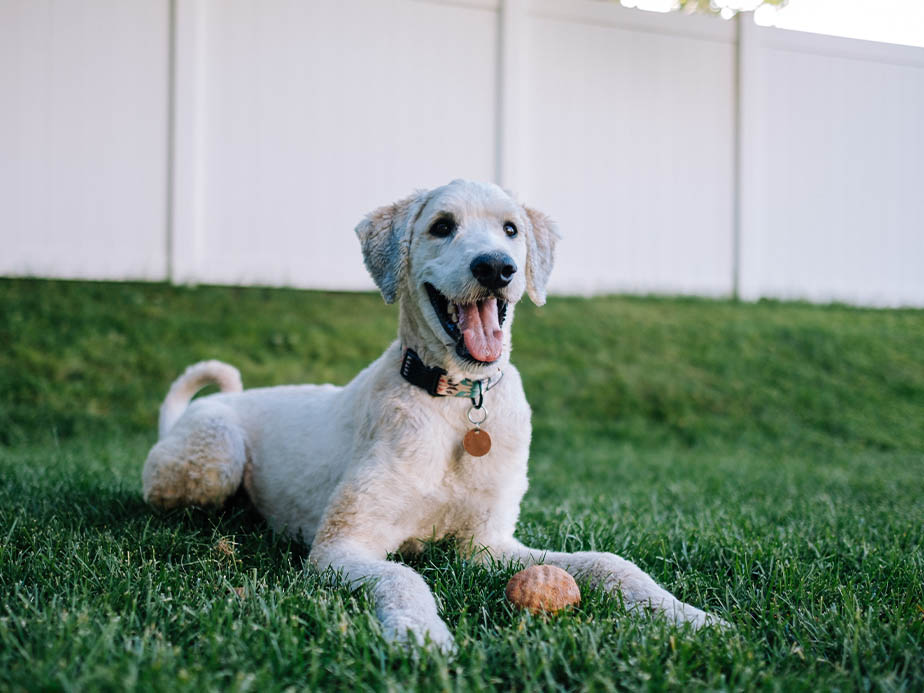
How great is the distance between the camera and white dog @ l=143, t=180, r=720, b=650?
7.97 ft

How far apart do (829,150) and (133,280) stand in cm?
812

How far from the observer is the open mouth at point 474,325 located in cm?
252

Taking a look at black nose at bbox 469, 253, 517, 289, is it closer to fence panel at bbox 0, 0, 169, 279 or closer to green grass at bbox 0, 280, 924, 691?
green grass at bbox 0, 280, 924, 691

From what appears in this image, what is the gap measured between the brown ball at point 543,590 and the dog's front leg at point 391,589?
0.78 feet

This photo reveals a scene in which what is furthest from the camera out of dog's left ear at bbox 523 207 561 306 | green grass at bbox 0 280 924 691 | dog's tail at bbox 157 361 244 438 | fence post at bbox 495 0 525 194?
fence post at bbox 495 0 525 194

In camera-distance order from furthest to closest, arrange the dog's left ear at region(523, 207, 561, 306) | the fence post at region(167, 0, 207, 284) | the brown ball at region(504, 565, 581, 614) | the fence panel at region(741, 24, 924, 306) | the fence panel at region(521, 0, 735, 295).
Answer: the fence panel at region(741, 24, 924, 306)
the fence panel at region(521, 0, 735, 295)
the fence post at region(167, 0, 207, 284)
the dog's left ear at region(523, 207, 561, 306)
the brown ball at region(504, 565, 581, 614)

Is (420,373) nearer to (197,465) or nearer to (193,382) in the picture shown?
(197,465)

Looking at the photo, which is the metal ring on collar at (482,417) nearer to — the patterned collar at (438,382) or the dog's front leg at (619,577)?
the patterned collar at (438,382)

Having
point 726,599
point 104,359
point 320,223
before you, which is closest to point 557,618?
point 726,599

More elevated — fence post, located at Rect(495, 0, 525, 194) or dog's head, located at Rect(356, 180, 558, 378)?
fence post, located at Rect(495, 0, 525, 194)

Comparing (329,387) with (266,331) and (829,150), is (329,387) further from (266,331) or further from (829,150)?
(829,150)

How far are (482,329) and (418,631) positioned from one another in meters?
1.05

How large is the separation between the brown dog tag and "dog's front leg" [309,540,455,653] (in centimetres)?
45

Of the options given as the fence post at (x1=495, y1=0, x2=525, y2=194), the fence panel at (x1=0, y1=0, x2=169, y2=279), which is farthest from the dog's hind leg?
the fence post at (x1=495, y1=0, x2=525, y2=194)
